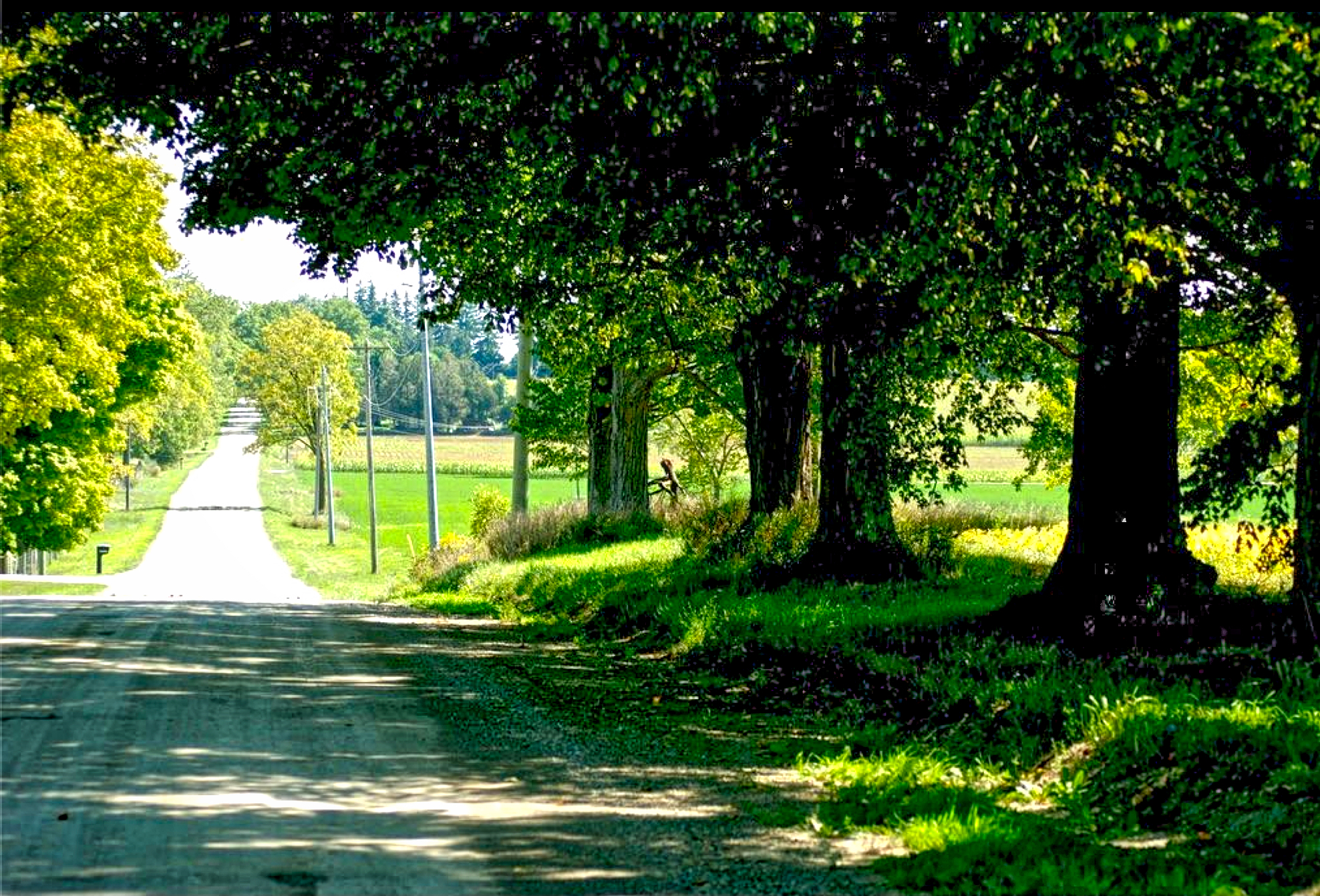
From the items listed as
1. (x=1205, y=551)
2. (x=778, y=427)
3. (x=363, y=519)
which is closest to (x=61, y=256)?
(x=778, y=427)

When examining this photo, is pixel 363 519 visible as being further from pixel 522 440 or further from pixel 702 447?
pixel 522 440

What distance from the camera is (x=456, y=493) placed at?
89188 mm

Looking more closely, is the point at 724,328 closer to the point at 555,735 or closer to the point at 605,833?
the point at 555,735

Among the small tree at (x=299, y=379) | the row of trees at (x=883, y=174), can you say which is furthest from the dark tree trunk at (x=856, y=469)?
the small tree at (x=299, y=379)

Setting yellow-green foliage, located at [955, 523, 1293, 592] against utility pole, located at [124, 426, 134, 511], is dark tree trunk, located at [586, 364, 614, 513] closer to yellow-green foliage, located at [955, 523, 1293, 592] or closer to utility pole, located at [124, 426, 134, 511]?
yellow-green foliage, located at [955, 523, 1293, 592]

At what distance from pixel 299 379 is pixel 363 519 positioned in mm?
10321

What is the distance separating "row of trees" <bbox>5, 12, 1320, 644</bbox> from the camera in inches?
331

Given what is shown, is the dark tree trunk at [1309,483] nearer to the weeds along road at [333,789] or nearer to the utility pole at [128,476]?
the weeds along road at [333,789]

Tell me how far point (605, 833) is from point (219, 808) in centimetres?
199

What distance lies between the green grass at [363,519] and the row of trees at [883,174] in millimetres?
24238

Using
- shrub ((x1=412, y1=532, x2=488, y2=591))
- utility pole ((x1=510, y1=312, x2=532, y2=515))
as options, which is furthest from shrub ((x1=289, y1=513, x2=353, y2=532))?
shrub ((x1=412, y1=532, x2=488, y2=591))

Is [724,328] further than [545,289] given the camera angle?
Yes

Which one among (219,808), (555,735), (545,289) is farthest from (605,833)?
(545,289)

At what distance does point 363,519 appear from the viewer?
3201 inches
